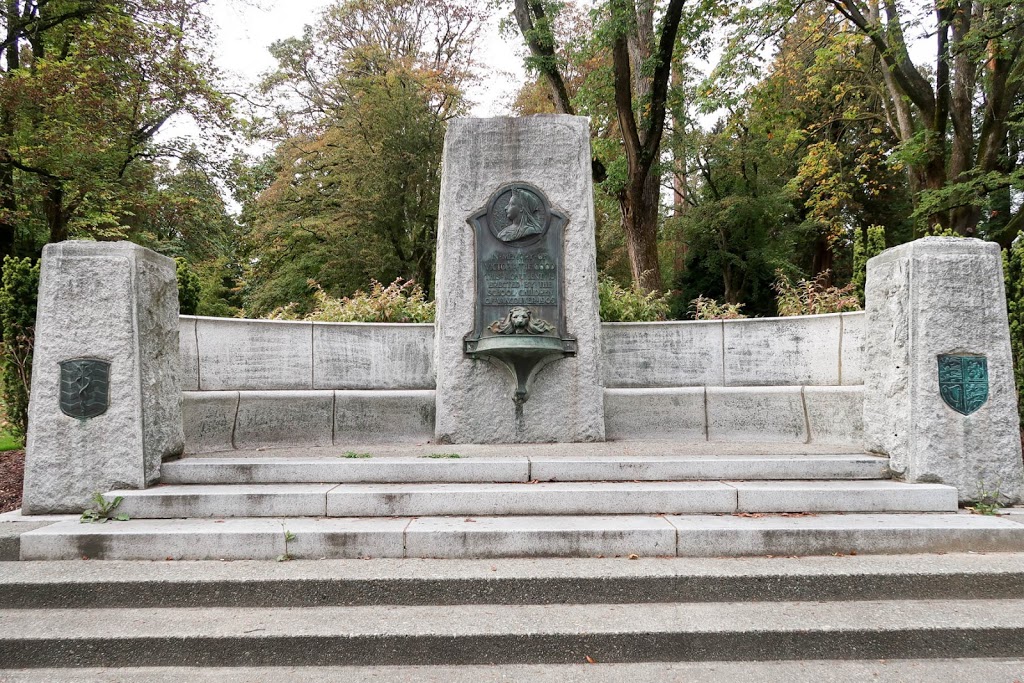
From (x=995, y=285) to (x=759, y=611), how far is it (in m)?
3.46

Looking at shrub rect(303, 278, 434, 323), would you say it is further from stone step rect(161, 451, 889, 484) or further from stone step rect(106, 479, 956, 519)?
stone step rect(106, 479, 956, 519)

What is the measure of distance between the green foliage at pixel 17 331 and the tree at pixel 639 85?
32.0 ft

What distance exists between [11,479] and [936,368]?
864 centimetres

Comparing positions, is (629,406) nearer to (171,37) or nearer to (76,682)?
(76,682)

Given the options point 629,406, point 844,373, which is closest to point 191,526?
point 629,406

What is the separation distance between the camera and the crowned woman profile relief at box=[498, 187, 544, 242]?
20.4 feet

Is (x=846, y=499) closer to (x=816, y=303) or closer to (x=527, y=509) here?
(x=527, y=509)

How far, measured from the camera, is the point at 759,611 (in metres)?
3.56

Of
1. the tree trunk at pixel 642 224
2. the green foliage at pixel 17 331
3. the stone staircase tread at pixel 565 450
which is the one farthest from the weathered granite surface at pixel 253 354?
the tree trunk at pixel 642 224

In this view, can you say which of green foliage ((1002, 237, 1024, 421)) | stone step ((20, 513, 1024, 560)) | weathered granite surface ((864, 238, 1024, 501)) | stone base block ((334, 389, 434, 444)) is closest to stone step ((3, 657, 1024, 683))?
stone step ((20, 513, 1024, 560))

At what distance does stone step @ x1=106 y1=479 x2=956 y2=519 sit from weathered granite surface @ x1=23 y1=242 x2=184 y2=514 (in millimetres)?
272

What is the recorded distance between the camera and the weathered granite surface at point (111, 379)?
4613 mm

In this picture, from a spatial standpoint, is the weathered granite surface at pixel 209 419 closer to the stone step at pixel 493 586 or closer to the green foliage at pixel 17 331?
the stone step at pixel 493 586

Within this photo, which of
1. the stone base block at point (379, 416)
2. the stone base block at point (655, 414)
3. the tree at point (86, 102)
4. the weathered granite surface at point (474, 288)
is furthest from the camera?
the tree at point (86, 102)
